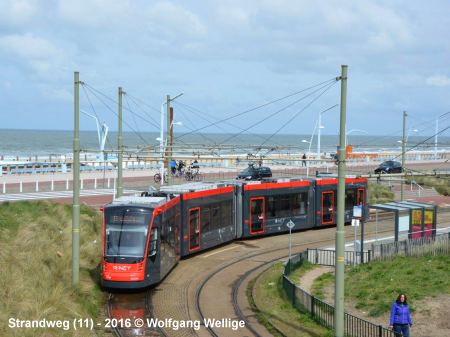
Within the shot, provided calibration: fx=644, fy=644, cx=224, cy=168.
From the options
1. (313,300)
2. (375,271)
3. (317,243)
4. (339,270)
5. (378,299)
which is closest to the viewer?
(339,270)

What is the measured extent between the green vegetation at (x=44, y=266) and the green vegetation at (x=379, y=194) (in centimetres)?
2409

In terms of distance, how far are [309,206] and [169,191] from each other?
10518 mm

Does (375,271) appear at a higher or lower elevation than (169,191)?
lower

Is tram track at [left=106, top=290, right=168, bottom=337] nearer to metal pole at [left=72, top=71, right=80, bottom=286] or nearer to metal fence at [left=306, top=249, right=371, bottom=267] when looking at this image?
metal pole at [left=72, top=71, right=80, bottom=286]

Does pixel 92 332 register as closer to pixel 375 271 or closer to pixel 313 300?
pixel 313 300

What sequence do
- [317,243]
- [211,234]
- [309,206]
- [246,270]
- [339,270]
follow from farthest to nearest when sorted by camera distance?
[309,206]
[317,243]
[211,234]
[246,270]
[339,270]

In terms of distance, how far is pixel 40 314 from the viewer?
584 inches

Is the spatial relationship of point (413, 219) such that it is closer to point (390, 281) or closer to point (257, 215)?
point (390, 281)

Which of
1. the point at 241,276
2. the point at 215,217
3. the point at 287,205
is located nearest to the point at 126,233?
the point at 241,276

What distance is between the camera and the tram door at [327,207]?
111 feet


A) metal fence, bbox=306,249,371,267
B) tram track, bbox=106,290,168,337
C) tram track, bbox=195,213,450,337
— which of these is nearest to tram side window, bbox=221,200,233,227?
tram track, bbox=195,213,450,337

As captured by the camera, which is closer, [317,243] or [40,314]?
[40,314]

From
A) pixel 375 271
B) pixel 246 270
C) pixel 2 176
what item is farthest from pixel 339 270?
pixel 2 176

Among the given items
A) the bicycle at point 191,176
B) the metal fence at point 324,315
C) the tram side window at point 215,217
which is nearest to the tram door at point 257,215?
the tram side window at point 215,217
